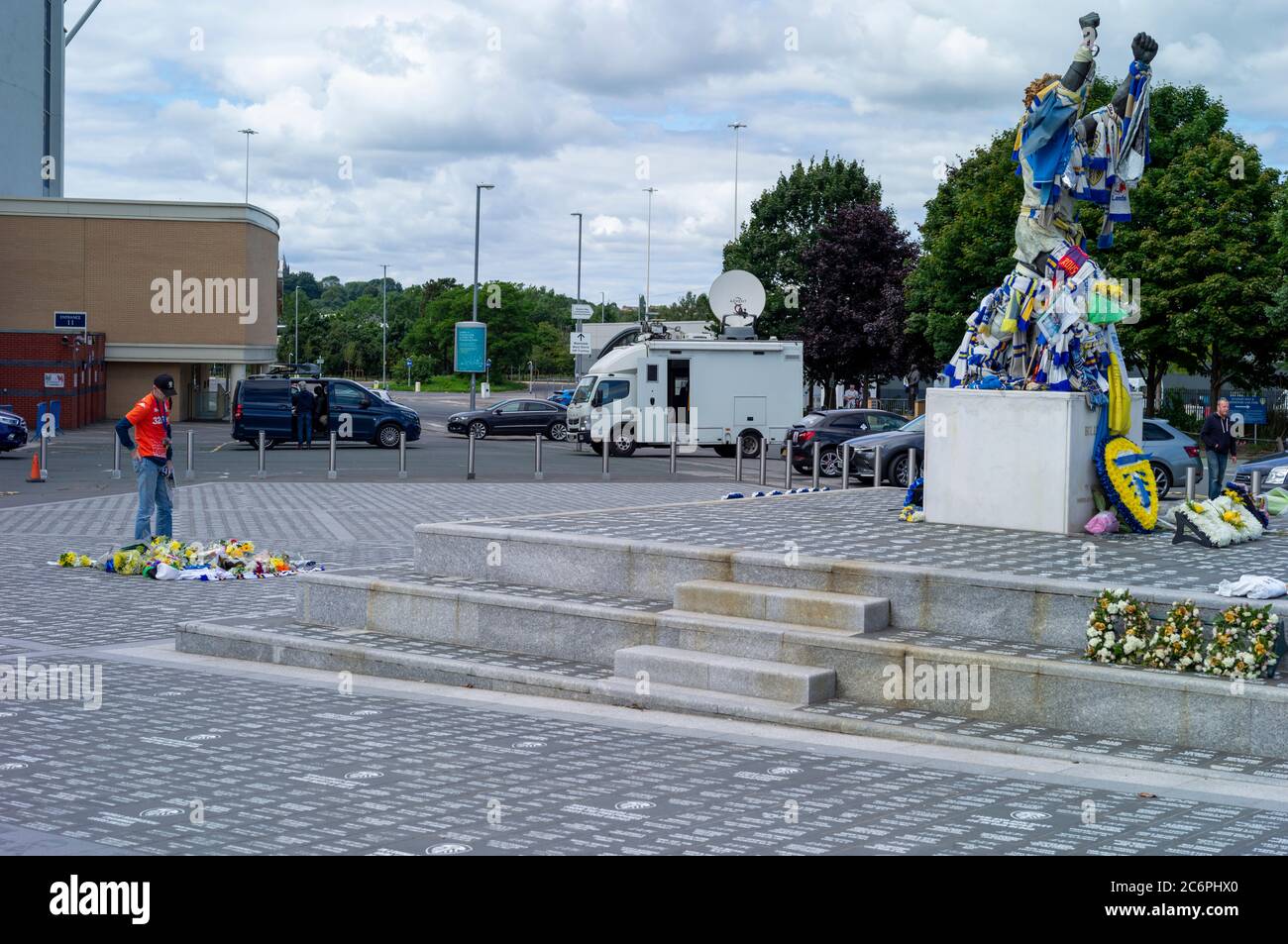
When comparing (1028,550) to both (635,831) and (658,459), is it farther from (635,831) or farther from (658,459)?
(658,459)

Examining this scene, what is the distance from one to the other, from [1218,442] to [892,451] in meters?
5.59

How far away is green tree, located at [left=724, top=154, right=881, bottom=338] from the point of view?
61188 mm

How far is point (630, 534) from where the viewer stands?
39.8 feet

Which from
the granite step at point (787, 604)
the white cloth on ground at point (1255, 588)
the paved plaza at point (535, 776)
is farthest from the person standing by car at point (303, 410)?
the white cloth on ground at point (1255, 588)

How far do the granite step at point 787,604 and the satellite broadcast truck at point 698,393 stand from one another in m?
26.8

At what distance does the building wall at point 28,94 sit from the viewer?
57.8 meters

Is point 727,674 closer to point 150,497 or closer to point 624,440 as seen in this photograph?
point 150,497

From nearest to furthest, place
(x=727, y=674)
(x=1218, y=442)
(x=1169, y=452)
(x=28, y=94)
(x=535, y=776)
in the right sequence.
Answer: (x=535, y=776)
(x=727, y=674)
(x=1218, y=442)
(x=1169, y=452)
(x=28, y=94)

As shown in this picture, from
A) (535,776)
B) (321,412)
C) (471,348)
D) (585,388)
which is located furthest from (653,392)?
(535,776)

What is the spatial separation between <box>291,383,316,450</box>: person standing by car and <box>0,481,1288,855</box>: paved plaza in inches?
1047

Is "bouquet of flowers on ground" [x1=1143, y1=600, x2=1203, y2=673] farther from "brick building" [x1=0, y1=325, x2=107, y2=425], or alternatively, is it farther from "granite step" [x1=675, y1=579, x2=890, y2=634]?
"brick building" [x1=0, y1=325, x2=107, y2=425]

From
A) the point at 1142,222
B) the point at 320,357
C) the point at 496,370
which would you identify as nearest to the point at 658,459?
the point at 1142,222

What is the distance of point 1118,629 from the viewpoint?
29.2ft

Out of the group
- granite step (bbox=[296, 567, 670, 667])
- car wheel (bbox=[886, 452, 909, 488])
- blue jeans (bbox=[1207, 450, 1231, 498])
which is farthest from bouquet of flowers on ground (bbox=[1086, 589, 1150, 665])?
car wheel (bbox=[886, 452, 909, 488])
